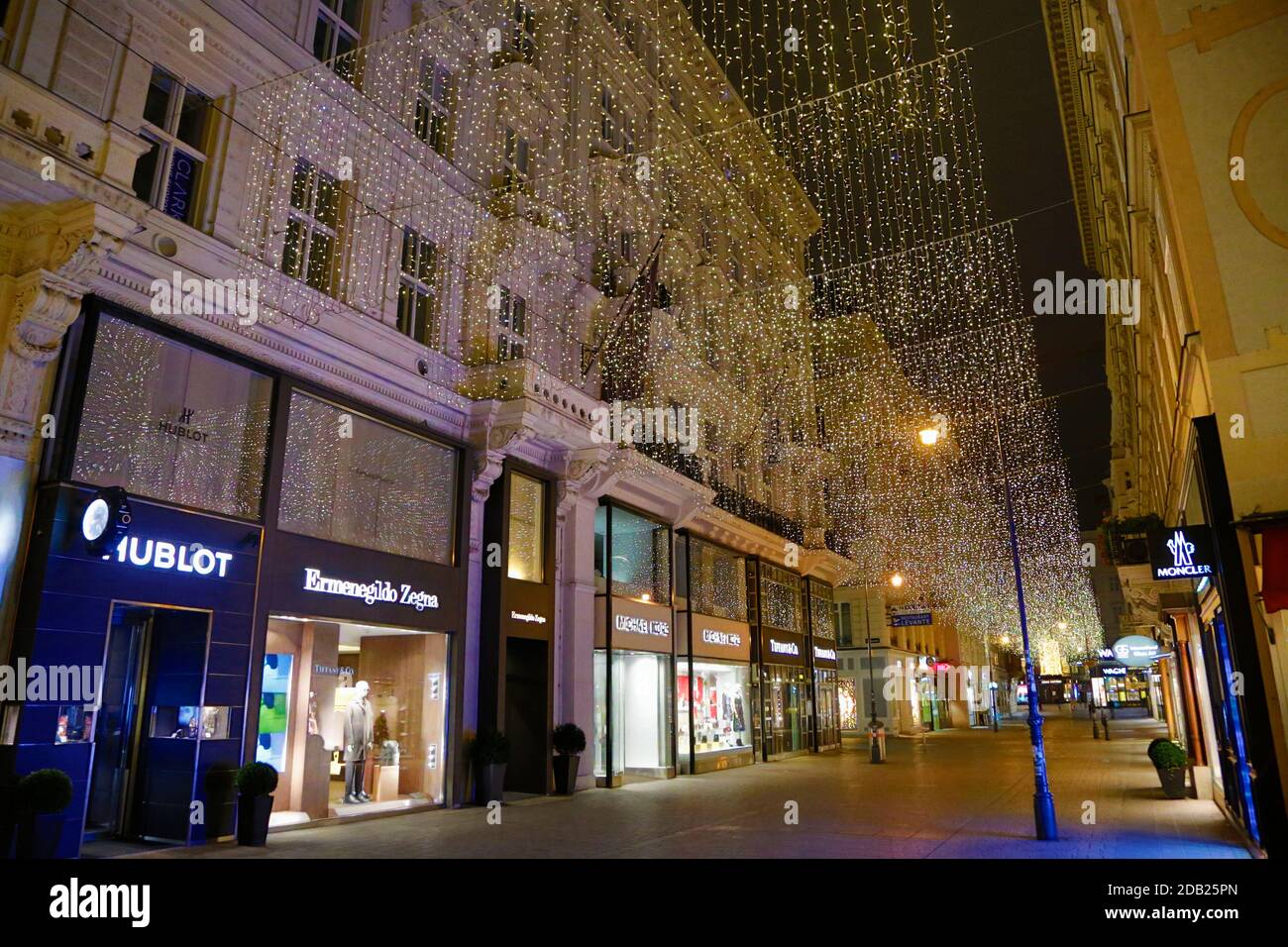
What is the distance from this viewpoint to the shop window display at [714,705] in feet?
79.3

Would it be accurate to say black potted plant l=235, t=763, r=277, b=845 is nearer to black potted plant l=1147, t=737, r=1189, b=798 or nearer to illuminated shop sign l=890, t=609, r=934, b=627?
black potted plant l=1147, t=737, r=1189, b=798

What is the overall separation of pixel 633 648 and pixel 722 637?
5371mm

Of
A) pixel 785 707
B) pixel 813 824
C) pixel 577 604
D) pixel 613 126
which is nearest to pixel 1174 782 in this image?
pixel 813 824

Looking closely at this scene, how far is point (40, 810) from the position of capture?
9352 mm

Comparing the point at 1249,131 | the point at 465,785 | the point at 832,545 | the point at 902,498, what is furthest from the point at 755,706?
the point at 1249,131

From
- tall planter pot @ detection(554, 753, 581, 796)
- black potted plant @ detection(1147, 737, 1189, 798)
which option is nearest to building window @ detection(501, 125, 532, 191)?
tall planter pot @ detection(554, 753, 581, 796)

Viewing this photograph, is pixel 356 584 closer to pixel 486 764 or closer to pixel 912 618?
pixel 486 764

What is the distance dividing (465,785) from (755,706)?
13914mm

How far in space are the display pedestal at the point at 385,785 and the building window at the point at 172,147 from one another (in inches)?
397

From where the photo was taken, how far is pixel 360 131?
644 inches

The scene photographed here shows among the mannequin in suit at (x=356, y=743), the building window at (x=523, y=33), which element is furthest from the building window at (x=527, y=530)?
the building window at (x=523, y=33)

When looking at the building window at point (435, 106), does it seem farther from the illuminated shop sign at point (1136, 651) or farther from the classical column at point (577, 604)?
the illuminated shop sign at point (1136, 651)

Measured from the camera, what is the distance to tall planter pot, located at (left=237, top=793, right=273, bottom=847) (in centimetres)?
1170
